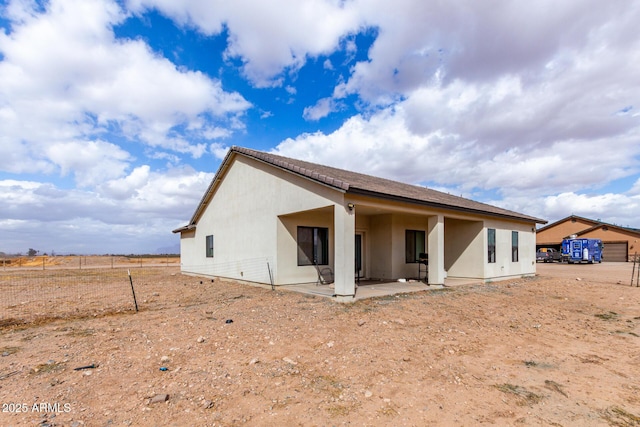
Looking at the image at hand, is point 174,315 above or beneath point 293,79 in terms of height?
beneath

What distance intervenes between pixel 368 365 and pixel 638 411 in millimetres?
2862

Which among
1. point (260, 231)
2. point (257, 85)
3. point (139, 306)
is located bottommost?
point (139, 306)

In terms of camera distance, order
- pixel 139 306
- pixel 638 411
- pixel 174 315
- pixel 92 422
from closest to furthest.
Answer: pixel 92 422 → pixel 638 411 → pixel 174 315 → pixel 139 306

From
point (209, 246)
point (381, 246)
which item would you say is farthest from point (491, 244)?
point (209, 246)

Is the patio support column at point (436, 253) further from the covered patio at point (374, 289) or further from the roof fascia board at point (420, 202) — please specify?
the roof fascia board at point (420, 202)

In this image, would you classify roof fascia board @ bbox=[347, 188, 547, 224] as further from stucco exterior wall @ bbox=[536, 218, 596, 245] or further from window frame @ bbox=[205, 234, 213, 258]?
stucco exterior wall @ bbox=[536, 218, 596, 245]

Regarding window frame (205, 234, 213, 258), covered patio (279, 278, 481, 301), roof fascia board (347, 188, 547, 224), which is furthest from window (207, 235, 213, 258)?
roof fascia board (347, 188, 547, 224)

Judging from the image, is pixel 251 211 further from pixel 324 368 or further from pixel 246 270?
pixel 324 368

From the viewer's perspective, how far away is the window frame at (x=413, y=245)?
46.1 feet

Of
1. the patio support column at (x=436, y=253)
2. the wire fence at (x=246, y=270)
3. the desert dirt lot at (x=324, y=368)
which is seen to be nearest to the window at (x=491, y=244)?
the patio support column at (x=436, y=253)

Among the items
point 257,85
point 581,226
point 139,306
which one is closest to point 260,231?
point 139,306

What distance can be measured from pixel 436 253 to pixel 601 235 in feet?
130

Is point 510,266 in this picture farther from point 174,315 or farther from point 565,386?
point 174,315

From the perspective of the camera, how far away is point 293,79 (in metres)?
14.2
